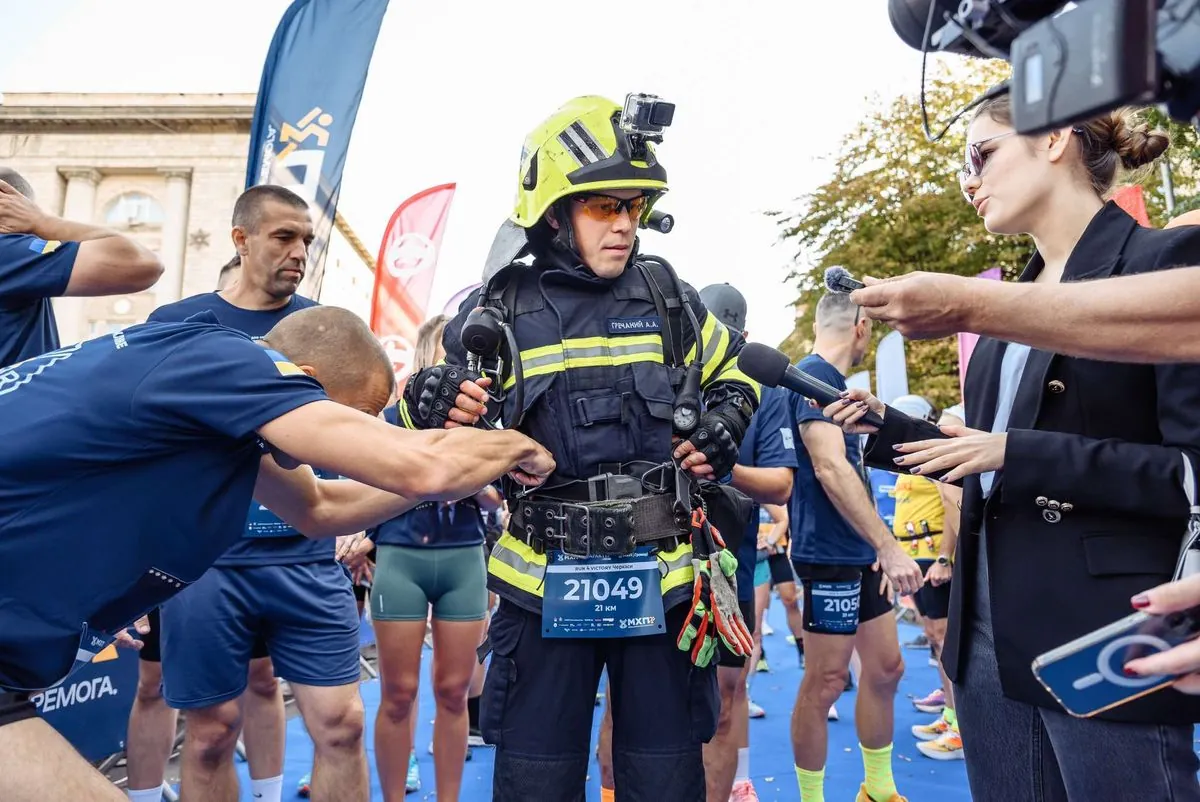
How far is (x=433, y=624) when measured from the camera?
461cm

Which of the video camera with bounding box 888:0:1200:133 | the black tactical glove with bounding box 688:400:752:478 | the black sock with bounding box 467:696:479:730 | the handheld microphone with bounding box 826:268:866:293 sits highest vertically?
the video camera with bounding box 888:0:1200:133

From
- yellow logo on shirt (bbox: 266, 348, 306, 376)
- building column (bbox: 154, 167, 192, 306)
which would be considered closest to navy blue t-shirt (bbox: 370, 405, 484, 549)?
yellow logo on shirt (bbox: 266, 348, 306, 376)

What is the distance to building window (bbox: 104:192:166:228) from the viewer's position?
34.9 metres

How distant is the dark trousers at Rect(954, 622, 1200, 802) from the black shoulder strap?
1.25m

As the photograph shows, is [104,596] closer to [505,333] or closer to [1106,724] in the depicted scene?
[505,333]

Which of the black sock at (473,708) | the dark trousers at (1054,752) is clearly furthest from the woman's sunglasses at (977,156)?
the black sock at (473,708)

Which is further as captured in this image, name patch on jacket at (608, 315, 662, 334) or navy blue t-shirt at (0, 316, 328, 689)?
name patch on jacket at (608, 315, 662, 334)

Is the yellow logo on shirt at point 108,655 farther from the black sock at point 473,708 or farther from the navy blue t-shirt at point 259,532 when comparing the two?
the black sock at point 473,708

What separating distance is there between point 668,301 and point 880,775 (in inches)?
118

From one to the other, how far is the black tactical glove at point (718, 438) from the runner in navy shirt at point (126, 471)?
0.82 meters

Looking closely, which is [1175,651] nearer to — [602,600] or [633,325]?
[602,600]

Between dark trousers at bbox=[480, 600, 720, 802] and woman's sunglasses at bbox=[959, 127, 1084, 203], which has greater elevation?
woman's sunglasses at bbox=[959, 127, 1084, 203]

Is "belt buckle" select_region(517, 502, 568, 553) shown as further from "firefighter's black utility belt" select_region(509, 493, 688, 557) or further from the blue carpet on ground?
the blue carpet on ground

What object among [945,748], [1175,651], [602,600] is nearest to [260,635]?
[602,600]
